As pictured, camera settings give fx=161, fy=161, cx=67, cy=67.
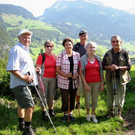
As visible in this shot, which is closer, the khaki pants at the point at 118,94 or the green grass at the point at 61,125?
the green grass at the point at 61,125

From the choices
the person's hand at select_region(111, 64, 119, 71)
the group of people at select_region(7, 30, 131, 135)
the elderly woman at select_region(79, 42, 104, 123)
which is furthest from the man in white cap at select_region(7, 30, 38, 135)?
the person's hand at select_region(111, 64, 119, 71)

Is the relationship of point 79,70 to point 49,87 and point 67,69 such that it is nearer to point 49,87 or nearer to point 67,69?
point 67,69

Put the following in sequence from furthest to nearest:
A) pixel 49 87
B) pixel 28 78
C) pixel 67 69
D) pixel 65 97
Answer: pixel 49 87 → pixel 65 97 → pixel 67 69 → pixel 28 78

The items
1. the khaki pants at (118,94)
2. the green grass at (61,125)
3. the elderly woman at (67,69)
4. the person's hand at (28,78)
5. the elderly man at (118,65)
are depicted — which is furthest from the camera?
the khaki pants at (118,94)

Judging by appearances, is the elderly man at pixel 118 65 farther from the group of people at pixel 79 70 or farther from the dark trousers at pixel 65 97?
the dark trousers at pixel 65 97

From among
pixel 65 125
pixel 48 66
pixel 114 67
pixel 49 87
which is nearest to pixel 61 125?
pixel 65 125

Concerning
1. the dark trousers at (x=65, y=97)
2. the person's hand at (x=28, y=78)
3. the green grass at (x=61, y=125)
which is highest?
the person's hand at (x=28, y=78)

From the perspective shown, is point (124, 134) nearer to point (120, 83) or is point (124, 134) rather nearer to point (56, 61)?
point (120, 83)

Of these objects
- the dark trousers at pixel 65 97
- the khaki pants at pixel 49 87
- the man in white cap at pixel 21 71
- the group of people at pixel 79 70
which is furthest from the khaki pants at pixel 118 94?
the man in white cap at pixel 21 71

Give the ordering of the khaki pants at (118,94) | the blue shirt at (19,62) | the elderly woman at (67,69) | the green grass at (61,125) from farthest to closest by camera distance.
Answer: the khaki pants at (118,94)
the elderly woman at (67,69)
the green grass at (61,125)
the blue shirt at (19,62)

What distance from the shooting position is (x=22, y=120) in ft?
15.1

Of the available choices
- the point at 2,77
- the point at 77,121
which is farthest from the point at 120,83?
the point at 2,77

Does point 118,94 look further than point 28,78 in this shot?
Yes

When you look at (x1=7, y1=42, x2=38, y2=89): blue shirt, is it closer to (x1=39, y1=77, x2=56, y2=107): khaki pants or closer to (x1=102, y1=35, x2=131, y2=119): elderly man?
(x1=39, y1=77, x2=56, y2=107): khaki pants
